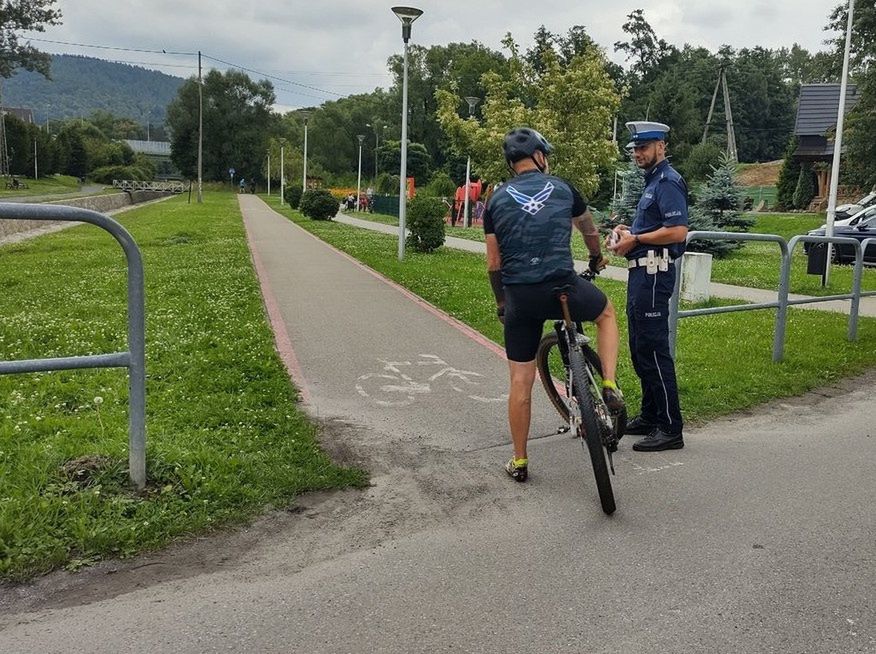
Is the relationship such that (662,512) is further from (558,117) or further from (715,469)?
(558,117)

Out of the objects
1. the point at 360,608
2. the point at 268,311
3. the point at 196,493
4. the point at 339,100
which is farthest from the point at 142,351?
the point at 339,100

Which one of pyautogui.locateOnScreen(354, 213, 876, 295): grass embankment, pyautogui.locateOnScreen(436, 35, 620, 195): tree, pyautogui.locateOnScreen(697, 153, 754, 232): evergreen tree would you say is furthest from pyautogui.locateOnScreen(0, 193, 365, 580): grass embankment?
pyautogui.locateOnScreen(697, 153, 754, 232): evergreen tree

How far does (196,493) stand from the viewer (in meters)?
4.05

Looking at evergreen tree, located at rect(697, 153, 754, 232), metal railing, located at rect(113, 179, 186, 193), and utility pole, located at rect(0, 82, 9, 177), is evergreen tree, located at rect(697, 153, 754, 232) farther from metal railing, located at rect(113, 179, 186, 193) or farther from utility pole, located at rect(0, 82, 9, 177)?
metal railing, located at rect(113, 179, 186, 193)

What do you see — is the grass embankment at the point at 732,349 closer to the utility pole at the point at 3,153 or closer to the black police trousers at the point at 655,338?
the black police trousers at the point at 655,338

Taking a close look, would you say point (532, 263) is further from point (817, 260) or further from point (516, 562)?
point (817, 260)

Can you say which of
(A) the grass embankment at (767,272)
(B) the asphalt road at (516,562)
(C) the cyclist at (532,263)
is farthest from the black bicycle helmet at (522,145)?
(A) the grass embankment at (767,272)

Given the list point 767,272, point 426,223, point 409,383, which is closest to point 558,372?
point 409,383

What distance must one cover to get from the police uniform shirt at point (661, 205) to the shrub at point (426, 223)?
45.5 feet

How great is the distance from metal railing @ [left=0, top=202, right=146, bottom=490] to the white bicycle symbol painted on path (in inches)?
92.1

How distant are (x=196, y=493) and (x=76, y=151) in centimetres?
10548

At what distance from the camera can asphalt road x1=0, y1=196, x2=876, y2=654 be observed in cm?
292

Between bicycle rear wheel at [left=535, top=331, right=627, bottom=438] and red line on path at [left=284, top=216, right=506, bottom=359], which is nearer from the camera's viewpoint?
bicycle rear wheel at [left=535, top=331, right=627, bottom=438]

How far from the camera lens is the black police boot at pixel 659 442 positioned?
503 centimetres
